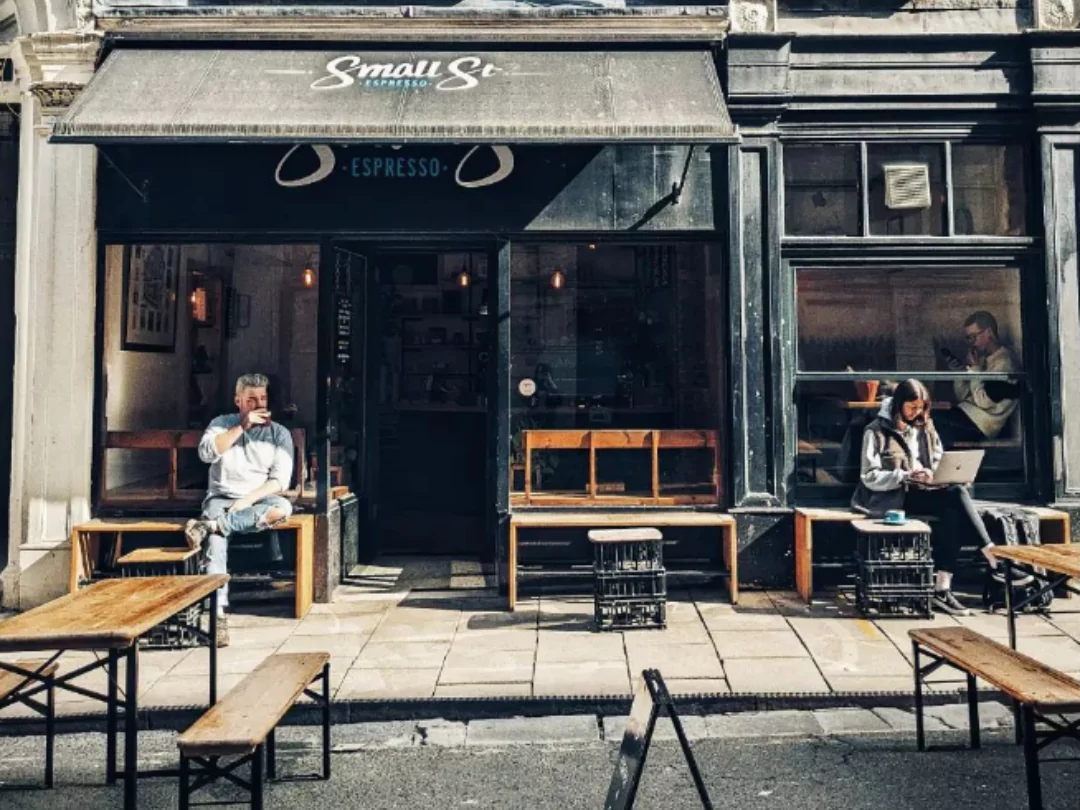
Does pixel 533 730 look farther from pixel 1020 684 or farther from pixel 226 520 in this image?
pixel 226 520

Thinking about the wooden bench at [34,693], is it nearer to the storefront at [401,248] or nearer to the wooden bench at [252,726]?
the wooden bench at [252,726]

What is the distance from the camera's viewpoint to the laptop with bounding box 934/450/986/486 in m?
7.28

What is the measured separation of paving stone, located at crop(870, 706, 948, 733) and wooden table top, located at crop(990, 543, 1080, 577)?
1.10 meters

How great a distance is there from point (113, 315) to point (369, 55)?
3.50 meters

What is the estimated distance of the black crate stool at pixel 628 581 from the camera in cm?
665

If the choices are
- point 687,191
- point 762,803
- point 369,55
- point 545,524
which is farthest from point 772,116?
point 762,803

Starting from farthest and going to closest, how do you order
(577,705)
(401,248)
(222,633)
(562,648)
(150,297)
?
(150,297) → (401,248) → (222,633) → (562,648) → (577,705)

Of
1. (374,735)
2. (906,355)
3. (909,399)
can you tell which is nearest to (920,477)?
(909,399)

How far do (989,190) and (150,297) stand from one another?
8447mm

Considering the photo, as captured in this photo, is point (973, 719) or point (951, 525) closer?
point (973, 719)

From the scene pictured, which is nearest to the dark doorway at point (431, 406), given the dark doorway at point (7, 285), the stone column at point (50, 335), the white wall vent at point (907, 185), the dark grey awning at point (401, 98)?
the dark grey awning at point (401, 98)

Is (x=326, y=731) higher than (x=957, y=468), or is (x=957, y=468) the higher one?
(x=957, y=468)

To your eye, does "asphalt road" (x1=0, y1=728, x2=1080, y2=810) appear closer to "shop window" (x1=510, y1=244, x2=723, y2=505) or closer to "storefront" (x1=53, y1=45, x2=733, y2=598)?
"storefront" (x1=53, y1=45, x2=733, y2=598)

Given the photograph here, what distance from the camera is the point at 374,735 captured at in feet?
16.2
